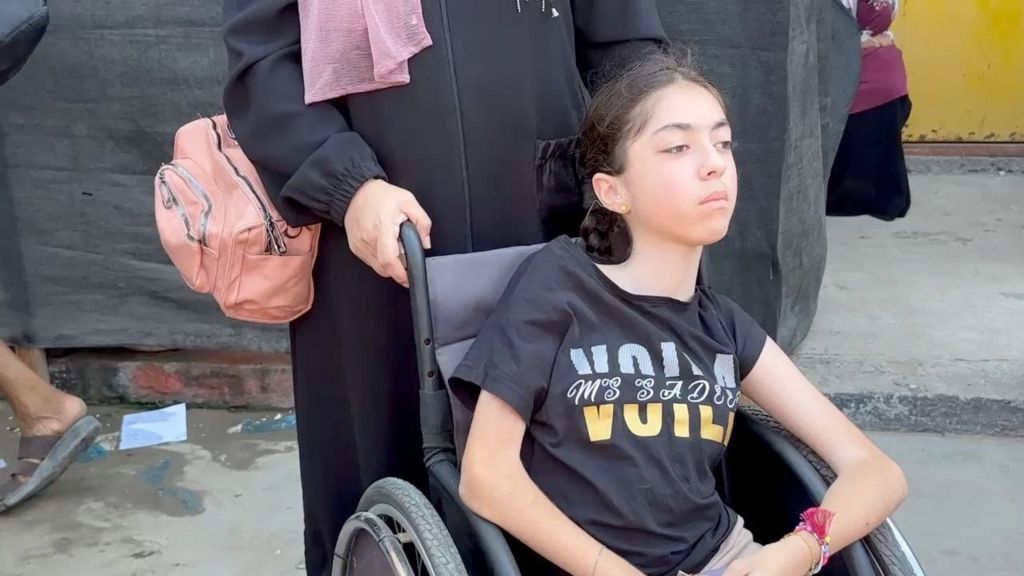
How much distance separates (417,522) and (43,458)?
2.01 meters

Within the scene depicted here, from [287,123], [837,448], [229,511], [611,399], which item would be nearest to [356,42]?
[287,123]

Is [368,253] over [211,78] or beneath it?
beneath

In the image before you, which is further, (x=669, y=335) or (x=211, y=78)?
(x=211, y=78)

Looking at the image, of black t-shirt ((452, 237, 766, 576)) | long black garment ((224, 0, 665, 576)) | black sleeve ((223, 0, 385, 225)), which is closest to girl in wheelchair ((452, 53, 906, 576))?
black t-shirt ((452, 237, 766, 576))

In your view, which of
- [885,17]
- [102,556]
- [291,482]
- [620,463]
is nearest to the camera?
[620,463]

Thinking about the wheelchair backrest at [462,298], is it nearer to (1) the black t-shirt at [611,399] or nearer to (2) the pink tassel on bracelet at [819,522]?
(1) the black t-shirt at [611,399]

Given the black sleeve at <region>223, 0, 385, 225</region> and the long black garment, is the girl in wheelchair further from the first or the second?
the black sleeve at <region>223, 0, 385, 225</region>

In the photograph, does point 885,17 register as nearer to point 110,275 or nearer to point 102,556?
point 110,275

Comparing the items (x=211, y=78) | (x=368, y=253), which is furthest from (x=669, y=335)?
(x=211, y=78)

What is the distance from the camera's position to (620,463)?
1646 millimetres

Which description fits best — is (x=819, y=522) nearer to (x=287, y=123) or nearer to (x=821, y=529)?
(x=821, y=529)

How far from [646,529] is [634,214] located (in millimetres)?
454

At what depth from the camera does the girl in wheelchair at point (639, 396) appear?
1.59 meters

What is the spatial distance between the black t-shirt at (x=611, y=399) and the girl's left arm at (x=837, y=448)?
0.31ft
